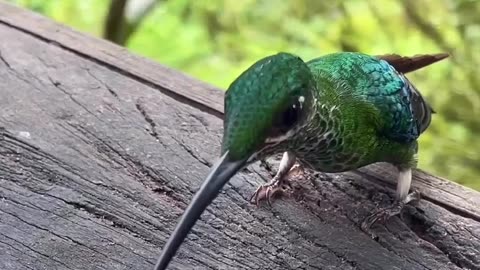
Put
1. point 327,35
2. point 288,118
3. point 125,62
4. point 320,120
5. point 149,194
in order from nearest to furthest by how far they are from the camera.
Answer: point 288,118 < point 320,120 < point 149,194 < point 125,62 < point 327,35

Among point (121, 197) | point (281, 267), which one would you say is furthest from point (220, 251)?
point (121, 197)

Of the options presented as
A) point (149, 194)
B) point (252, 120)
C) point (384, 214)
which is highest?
point (252, 120)

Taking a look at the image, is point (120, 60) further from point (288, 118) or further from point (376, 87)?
point (288, 118)

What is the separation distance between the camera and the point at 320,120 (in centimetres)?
146

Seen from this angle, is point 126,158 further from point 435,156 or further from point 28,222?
point 435,156

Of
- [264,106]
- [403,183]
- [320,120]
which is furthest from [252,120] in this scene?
[403,183]

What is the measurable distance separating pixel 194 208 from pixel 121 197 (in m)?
0.46

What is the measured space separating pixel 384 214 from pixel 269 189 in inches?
9.9

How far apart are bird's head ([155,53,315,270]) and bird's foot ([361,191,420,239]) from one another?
350 mm

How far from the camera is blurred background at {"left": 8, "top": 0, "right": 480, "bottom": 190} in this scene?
2525 millimetres

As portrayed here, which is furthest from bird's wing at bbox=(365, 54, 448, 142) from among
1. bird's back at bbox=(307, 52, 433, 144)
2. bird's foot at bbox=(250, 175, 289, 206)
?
bird's foot at bbox=(250, 175, 289, 206)

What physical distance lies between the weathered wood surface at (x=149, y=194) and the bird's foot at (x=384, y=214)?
16 mm

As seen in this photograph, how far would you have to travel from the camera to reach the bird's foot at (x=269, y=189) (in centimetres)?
157

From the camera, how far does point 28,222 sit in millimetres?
A: 1465
